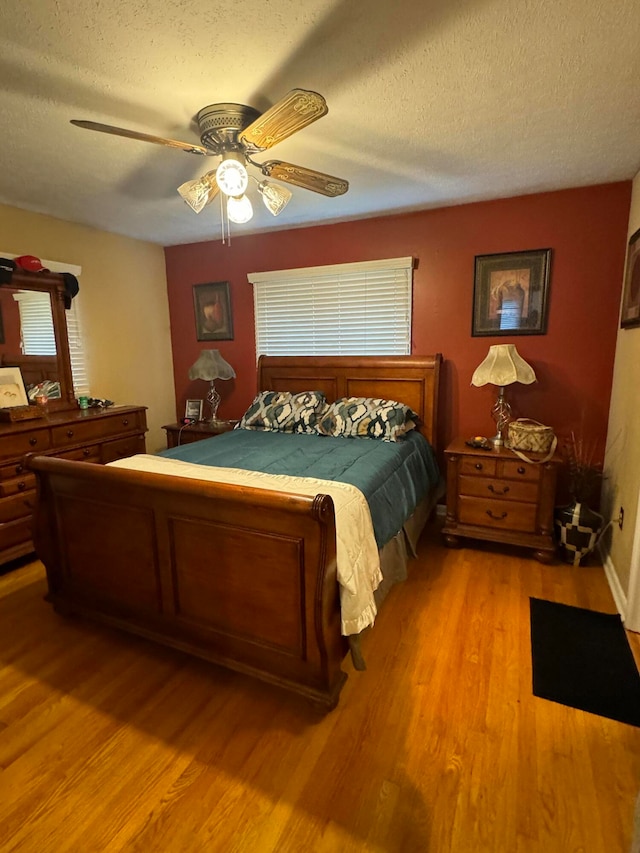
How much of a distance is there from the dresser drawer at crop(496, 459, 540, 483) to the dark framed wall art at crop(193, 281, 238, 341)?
2694 millimetres

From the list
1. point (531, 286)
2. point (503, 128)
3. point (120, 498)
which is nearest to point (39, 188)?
point (120, 498)

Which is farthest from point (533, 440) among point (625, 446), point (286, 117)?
point (286, 117)

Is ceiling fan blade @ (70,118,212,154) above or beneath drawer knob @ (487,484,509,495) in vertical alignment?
above

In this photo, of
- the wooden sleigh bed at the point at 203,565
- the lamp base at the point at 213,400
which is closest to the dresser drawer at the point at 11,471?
the wooden sleigh bed at the point at 203,565

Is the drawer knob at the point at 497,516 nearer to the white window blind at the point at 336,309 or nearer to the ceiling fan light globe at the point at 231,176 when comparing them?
the white window blind at the point at 336,309

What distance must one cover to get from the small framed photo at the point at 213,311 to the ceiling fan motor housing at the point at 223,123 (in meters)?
2.23

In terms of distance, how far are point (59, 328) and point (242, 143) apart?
229 centimetres

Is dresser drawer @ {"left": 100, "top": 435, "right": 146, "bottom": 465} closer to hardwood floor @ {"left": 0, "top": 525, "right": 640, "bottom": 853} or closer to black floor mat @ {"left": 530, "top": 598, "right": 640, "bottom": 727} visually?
hardwood floor @ {"left": 0, "top": 525, "right": 640, "bottom": 853}

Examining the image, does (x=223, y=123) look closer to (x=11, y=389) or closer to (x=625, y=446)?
(x=11, y=389)

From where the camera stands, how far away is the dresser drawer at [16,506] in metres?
2.65

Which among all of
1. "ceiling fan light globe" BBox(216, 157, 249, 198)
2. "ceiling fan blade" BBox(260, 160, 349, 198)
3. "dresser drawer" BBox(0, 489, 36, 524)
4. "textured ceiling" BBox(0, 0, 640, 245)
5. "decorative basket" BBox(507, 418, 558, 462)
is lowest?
"dresser drawer" BBox(0, 489, 36, 524)

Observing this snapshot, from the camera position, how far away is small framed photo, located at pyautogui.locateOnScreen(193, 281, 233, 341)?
4.10 m

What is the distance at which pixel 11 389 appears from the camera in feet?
9.77

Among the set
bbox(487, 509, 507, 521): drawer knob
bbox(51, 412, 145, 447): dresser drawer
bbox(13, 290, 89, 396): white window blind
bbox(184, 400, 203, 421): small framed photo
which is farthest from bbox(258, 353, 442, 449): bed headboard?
bbox(13, 290, 89, 396): white window blind
